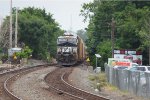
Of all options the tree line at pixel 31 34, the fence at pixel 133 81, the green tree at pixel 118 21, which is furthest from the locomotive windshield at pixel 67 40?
the tree line at pixel 31 34

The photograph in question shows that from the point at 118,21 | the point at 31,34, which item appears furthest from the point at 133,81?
the point at 31,34

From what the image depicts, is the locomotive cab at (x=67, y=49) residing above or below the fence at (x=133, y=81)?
above

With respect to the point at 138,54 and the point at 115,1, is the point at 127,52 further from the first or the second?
the point at 115,1

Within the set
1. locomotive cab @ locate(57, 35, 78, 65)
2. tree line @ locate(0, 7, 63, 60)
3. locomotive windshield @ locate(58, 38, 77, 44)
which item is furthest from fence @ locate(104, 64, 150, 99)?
tree line @ locate(0, 7, 63, 60)

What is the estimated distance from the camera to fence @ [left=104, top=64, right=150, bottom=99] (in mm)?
24322

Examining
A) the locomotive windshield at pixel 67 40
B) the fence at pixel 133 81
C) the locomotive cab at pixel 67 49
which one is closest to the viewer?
the fence at pixel 133 81

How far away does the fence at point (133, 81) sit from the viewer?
79.8ft

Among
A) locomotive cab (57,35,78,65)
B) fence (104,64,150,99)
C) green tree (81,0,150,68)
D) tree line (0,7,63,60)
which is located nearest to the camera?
fence (104,64,150,99)

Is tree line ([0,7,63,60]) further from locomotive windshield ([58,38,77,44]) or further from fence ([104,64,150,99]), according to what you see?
fence ([104,64,150,99])

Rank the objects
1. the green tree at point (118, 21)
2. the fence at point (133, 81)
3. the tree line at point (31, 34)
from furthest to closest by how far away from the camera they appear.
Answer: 1. the tree line at point (31, 34)
2. the green tree at point (118, 21)
3. the fence at point (133, 81)

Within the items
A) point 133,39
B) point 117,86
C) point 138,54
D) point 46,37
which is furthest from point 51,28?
point 117,86

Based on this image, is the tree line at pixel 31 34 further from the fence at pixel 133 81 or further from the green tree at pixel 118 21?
the fence at pixel 133 81

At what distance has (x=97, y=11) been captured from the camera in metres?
70.6

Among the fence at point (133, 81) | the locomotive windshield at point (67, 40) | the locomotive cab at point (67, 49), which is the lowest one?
the fence at point (133, 81)
